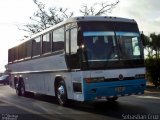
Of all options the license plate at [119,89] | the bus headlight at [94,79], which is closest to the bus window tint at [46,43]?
the bus headlight at [94,79]

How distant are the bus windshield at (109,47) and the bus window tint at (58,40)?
219cm

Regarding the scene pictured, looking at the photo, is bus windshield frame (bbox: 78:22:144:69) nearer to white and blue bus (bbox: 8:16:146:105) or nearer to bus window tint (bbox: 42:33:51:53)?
white and blue bus (bbox: 8:16:146:105)

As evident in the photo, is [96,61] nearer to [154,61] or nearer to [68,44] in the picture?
[68,44]

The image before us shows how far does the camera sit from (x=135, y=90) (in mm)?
15492

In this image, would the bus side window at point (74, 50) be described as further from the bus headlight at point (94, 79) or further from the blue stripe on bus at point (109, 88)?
the blue stripe on bus at point (109, 88)

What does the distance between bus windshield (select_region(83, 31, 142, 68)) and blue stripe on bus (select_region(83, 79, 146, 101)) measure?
68 cm

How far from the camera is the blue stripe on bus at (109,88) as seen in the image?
14.7m

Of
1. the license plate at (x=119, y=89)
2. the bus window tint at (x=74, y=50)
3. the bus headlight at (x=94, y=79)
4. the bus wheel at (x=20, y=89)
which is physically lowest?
the bus wheel at (x=20, y=89)

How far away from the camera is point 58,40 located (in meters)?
17.5

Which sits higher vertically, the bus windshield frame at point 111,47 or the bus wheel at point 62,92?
the bus windshield frame at point 111,47

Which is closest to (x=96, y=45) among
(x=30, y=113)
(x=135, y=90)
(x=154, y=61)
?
(x=135, y=90)

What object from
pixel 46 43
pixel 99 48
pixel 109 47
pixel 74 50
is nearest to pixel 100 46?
pixel 99 48

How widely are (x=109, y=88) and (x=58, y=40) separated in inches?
143

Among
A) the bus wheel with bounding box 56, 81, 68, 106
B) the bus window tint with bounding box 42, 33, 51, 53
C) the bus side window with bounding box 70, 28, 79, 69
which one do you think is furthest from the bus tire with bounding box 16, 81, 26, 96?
the bus side window with bounding box 70, 28, 79, 69
